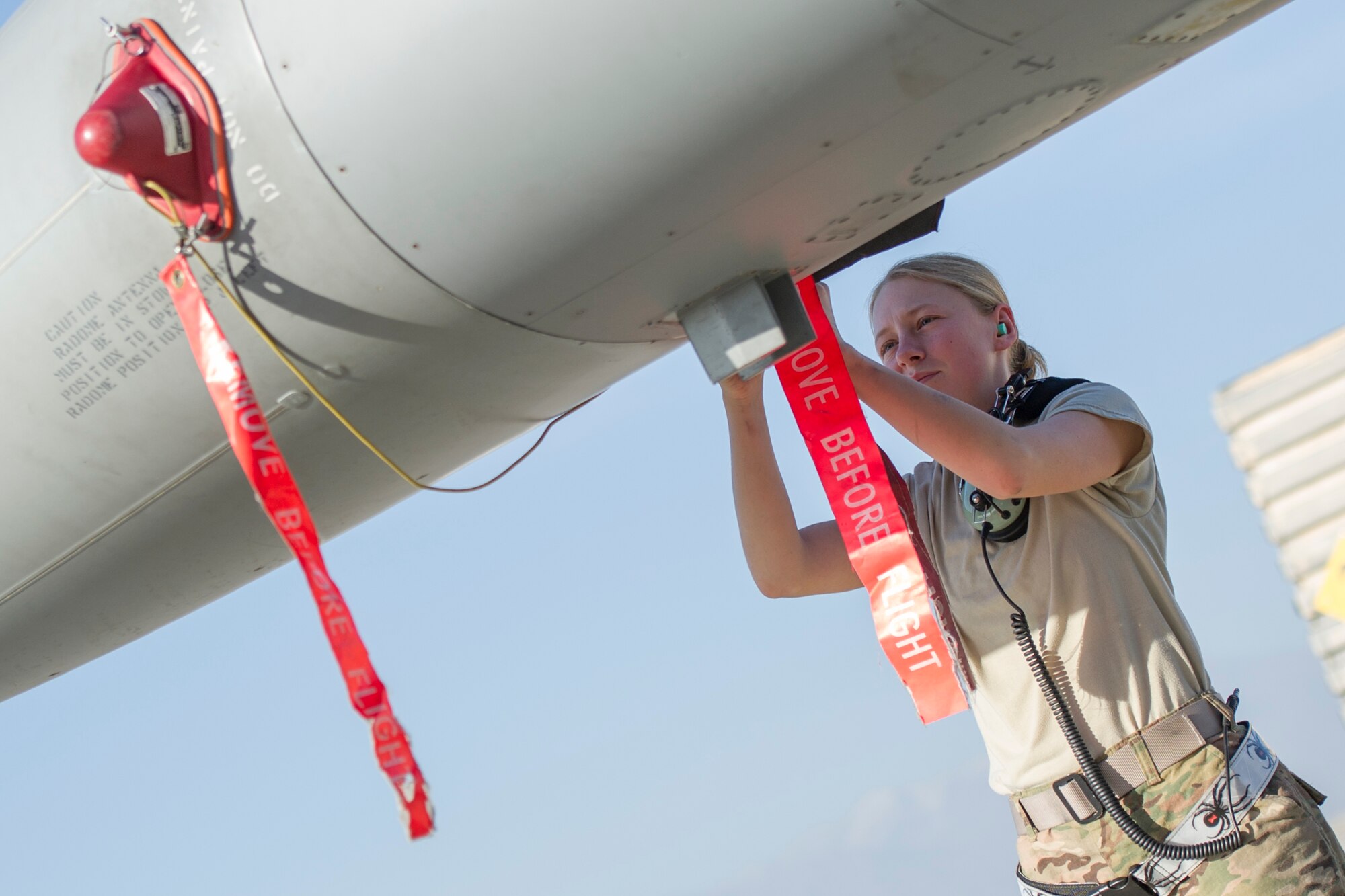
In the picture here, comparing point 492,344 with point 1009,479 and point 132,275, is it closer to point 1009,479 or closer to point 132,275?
point 132,275

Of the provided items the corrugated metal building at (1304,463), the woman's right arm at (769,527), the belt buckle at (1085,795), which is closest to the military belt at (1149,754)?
the belt buckle at (1085,795)

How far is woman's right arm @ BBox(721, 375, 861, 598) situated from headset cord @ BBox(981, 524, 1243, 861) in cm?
48

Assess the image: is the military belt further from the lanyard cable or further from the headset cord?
the lanyard cable

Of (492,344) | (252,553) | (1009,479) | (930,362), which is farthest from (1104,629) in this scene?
(252,553)

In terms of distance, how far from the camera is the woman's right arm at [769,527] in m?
2.26

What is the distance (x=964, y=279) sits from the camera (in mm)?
2428

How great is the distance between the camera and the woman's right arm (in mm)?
2256

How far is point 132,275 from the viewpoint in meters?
1.84

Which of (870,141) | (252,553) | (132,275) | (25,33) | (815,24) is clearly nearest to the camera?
(815,24)

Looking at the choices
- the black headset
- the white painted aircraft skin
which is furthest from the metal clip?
the black headset

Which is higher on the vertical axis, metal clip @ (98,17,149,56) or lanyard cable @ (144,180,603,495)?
metal clip @ (98,17,149,56)

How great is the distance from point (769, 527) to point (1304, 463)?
4.23 meters

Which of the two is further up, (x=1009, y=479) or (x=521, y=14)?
(x=521, y=14)

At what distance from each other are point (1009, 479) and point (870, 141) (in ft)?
2.14
